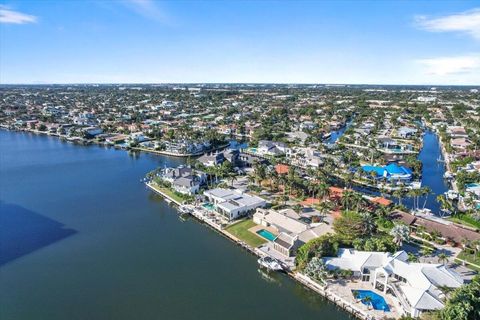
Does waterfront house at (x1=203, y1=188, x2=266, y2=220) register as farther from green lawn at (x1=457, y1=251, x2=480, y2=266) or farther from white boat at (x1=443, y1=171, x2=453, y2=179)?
white boat at (x1=443, y1=171, x2=453, y2=179)

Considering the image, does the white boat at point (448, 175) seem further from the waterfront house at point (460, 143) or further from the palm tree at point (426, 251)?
the palm tree at point (426, 251)

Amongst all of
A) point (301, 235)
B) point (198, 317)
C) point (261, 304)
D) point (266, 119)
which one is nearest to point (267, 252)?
point (301, 235)

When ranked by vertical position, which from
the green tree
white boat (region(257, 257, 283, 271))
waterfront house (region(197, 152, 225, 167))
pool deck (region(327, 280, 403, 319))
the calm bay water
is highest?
the green tree

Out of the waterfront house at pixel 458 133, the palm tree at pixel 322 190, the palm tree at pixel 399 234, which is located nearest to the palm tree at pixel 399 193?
the palm tree at pixel 322 190

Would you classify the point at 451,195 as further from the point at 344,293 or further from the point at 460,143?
the point at 460,143

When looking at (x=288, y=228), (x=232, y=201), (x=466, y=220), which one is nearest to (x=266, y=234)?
(x=288, y=228)

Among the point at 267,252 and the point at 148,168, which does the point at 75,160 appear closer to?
the point at 148,168

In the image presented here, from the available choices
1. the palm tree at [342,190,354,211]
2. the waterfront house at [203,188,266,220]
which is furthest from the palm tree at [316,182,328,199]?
the waterfront house at [203,188,266,220]

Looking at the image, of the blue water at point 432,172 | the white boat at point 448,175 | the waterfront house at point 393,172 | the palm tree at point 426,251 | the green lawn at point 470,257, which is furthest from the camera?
the white boat at point 448,175
